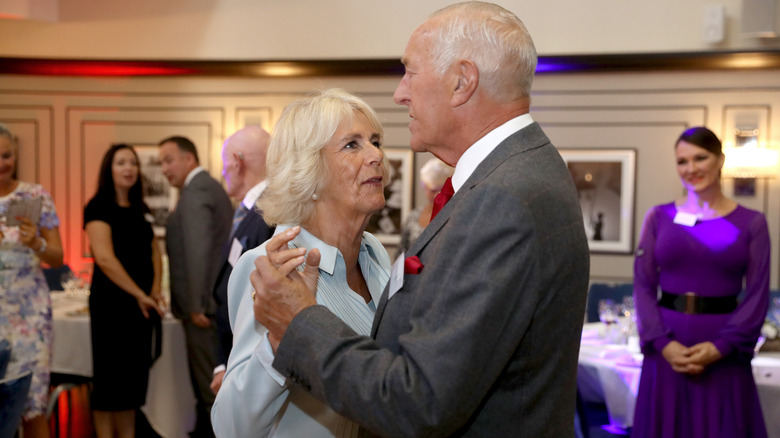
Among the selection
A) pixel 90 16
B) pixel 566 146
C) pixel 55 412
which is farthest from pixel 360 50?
pixel 55 412

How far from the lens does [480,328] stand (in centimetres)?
114

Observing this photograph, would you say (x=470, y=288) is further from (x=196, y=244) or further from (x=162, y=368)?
(x=162, y=368)

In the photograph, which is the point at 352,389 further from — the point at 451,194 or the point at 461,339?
the point at 451,194

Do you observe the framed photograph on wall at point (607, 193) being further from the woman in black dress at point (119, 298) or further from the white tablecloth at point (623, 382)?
the woman in black dress at point (119, 298)

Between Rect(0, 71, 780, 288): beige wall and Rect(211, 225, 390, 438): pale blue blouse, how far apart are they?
5555 millimetres

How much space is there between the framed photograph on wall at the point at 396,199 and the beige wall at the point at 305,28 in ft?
3.36

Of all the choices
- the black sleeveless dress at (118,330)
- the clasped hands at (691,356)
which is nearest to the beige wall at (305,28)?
the black sleeveless dress at (118,330)

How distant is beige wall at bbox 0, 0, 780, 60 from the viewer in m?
6.73

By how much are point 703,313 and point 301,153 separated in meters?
2.25

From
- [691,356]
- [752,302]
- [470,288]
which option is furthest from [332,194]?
[752,302]

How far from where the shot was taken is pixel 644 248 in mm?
3541

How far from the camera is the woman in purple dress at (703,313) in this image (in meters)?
3.21

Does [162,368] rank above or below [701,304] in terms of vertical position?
below

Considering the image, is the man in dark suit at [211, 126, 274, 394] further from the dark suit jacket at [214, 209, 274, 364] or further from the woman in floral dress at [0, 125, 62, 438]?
the woman in floral dress at [0, 125, 62, 438]
